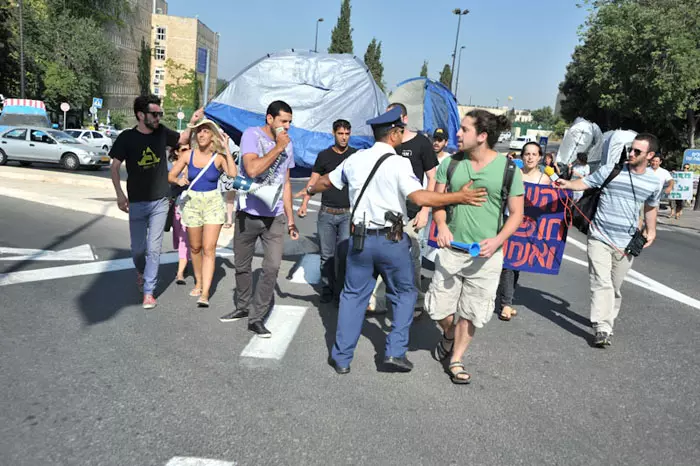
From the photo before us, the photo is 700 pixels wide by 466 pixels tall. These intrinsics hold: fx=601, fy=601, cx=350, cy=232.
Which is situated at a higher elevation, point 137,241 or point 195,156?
point 195,156

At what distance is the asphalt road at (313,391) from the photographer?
3.19 m

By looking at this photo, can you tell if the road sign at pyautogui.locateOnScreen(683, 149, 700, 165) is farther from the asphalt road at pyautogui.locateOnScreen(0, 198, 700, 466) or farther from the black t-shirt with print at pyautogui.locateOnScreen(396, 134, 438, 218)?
the black t-shirt with print at pyautogui.locateOnScreen(396, 134, 438, 218)

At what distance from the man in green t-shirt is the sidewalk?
5.14m

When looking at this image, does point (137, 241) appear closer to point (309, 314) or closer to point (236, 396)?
point (309, 314)

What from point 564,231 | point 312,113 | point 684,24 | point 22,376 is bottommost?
point 22,376

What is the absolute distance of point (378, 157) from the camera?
4.07 meters

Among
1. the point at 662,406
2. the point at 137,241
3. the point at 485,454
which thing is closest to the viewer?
the point at 485,454

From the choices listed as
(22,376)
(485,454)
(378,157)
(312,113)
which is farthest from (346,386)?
(312,113)

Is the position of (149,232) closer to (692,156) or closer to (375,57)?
(692,156)

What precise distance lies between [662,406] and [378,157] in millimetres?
2532

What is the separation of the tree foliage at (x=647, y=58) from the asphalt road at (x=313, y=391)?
2159cm

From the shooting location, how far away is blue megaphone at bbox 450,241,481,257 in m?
3.96

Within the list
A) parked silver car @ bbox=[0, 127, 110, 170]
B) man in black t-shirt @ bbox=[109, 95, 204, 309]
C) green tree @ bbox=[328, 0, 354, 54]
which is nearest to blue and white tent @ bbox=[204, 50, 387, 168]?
man in black t-shirt @ bbox=[109, 95, 204, 309]

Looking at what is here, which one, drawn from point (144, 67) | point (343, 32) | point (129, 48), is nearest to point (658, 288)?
point (343, 32)
